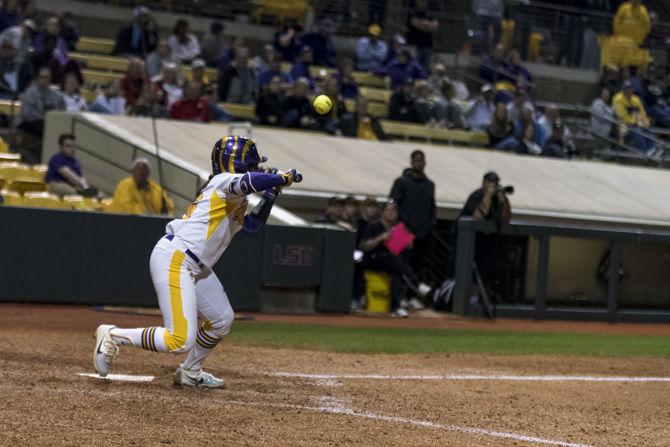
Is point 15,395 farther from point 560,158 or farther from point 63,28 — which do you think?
point 560,158

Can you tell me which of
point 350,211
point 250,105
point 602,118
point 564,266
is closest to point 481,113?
point 602,118

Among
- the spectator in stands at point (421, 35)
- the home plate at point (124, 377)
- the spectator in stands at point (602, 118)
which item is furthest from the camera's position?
the spectator in stands at point (421, 35)

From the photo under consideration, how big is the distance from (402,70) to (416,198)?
742 cm

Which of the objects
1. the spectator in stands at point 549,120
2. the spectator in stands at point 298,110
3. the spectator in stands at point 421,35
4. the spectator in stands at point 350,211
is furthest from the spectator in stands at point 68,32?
the spectator in stands at point 549,120

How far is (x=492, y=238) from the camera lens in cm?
1747

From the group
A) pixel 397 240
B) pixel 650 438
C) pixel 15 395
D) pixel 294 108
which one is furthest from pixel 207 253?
pixel 294 108

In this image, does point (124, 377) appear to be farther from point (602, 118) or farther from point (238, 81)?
point (602, 118)

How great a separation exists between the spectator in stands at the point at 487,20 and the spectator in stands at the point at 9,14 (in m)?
10.7

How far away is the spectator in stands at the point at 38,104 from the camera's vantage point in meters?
17.8

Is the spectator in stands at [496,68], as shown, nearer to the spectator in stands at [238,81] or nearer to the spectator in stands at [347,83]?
the spectator in stands at [347,83]

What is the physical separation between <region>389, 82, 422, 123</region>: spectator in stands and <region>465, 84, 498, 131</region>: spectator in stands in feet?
4.04

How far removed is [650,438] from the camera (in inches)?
298

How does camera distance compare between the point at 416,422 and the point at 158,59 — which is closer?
the point at 416,422

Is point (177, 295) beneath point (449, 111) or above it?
beneath
